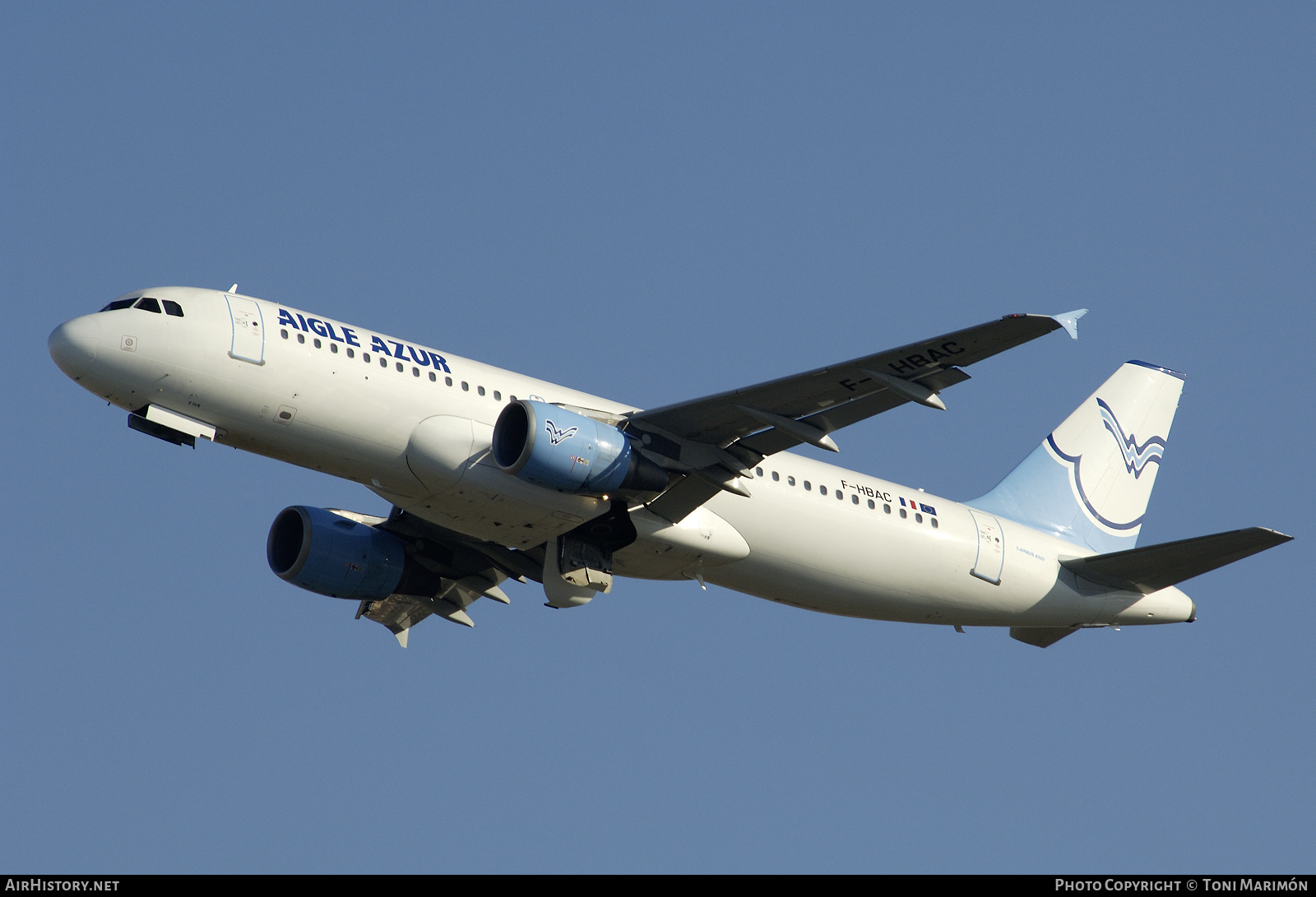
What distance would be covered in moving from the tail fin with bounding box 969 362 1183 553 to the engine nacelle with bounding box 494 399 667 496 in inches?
488

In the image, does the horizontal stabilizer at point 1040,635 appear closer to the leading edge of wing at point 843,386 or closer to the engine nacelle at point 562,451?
the leading edge of wing at point 843,386

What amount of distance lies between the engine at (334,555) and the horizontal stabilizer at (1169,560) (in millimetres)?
15685

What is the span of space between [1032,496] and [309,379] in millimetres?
19759

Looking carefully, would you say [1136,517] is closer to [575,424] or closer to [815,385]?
[815,385]

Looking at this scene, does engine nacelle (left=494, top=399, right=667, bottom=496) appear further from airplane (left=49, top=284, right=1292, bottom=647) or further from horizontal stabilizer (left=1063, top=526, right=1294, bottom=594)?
horizontal stabilizer (left=1063, top=526, right=1294, bottom=594)

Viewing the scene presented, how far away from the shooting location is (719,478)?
31578mm

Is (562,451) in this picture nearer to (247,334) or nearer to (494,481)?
(494,481)

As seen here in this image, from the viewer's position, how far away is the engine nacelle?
2933cm

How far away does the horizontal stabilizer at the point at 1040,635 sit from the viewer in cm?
3766

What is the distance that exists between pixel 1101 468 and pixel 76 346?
87.9 feet

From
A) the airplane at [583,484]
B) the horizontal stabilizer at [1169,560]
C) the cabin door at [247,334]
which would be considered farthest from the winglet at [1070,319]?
the cabin door at [247,334]
